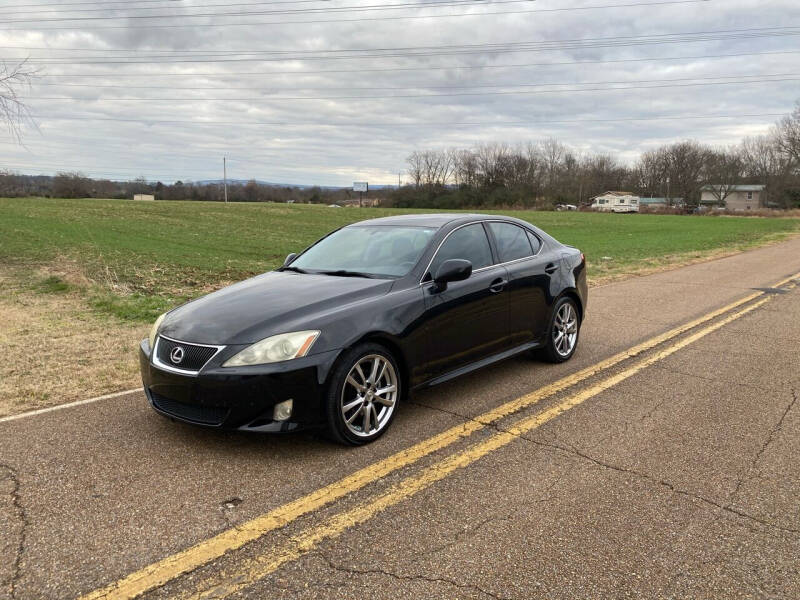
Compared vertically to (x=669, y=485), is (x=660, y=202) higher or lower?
higher

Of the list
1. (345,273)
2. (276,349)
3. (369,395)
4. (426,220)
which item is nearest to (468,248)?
(426,220)

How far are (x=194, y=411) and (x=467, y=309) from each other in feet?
7.27

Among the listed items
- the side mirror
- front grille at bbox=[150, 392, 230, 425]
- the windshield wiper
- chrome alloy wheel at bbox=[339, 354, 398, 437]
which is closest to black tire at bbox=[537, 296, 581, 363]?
the side mirror

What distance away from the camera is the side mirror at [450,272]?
4496 mm

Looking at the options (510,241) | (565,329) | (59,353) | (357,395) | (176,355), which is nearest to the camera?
(176,355)

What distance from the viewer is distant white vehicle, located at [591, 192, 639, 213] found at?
110m

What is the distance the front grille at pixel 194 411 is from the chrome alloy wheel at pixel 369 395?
2.48 ft

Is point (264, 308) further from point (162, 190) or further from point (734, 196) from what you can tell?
point (734, 196)

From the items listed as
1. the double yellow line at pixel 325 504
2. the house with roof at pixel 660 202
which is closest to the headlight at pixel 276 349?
the double yellow line at pixel 325 504

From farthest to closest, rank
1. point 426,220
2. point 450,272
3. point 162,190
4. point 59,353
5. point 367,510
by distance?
point 162,190, point 59,353, point 426,220, point 450,272, point 367,510

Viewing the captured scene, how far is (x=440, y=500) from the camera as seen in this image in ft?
10.7

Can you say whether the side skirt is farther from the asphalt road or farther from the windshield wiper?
the windshield wiper

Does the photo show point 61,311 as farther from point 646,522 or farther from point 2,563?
point 646,522

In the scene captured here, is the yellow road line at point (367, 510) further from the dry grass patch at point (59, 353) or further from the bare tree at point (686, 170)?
the bare tree at point (686, 170)
